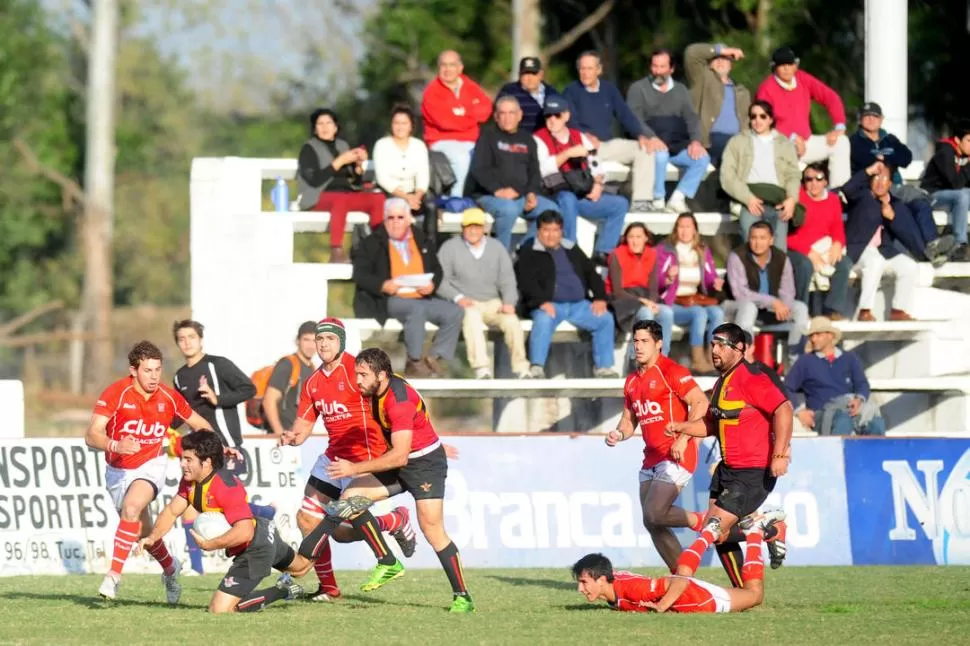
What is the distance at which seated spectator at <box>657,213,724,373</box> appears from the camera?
55.4 feet

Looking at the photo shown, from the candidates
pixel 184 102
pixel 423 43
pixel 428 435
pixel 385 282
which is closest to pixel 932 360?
pixel 385 282

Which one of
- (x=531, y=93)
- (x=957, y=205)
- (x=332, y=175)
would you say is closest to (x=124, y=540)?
(x=332, y=175)

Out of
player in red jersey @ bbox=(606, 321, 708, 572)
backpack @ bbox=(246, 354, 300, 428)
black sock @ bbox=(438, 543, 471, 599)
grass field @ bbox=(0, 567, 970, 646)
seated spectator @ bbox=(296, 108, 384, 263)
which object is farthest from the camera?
seated spectator @ bbox=(296, 108, 384, 263)

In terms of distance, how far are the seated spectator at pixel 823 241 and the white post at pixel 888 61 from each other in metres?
2.80

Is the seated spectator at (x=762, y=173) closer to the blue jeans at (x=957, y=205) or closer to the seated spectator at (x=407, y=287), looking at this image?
→ the blue jeans at (x=957, y=205)

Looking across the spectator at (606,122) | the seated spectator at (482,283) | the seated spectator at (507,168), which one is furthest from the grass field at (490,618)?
the spectator at (606,122)

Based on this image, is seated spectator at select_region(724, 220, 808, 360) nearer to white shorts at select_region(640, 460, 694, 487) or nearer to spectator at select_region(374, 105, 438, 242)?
spectator at select_region(374, 105, 438, 242)

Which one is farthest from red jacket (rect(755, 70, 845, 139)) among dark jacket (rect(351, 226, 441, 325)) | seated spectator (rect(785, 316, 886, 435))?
dark jacket (rect(351, 226, 441, 325))

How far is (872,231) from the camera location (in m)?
17.9

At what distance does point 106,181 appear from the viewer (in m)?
34.8

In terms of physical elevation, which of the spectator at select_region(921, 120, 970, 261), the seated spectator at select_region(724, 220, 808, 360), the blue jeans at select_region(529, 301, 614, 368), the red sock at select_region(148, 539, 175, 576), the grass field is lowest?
the grass field

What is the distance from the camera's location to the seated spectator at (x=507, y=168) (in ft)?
56.1

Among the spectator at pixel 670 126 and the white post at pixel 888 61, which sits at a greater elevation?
the white post at pixel 888 61

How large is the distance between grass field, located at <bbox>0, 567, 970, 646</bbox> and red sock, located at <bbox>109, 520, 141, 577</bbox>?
0.32m
